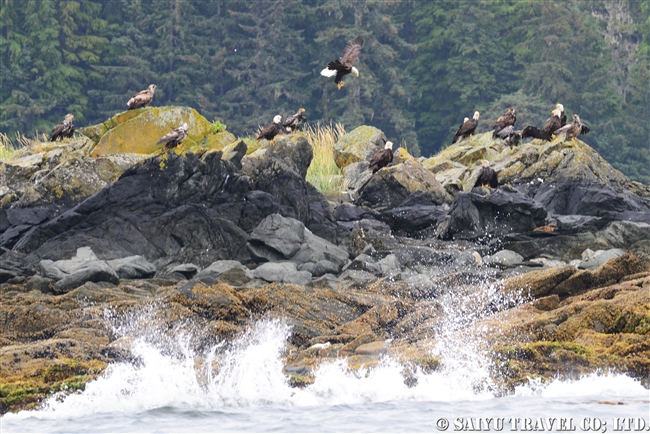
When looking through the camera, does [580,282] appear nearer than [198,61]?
Yes

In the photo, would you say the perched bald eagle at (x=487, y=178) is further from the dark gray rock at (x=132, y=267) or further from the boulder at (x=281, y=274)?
the dark gray rock at (x=132, y=267)

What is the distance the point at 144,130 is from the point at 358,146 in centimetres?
648

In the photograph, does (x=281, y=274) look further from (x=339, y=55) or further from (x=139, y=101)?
(x=339, y=55)

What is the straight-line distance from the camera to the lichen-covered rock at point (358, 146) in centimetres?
2452

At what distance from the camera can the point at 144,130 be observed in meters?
19.9

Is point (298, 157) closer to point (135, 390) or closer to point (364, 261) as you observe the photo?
point (364, 261)

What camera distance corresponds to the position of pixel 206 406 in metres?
8.73

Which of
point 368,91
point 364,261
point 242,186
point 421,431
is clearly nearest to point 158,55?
point 368,91

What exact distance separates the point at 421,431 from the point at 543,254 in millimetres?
8625

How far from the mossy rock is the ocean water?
33.8 feet

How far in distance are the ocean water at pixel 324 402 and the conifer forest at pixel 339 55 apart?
34918 mm

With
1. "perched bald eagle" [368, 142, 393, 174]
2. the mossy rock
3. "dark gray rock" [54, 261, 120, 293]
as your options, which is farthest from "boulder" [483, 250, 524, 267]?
the mossy rock

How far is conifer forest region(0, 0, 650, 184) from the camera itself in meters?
44.3

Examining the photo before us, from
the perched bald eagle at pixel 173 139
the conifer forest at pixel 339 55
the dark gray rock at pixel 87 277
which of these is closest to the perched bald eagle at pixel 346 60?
the perched bald eagle at pixel 173 139
